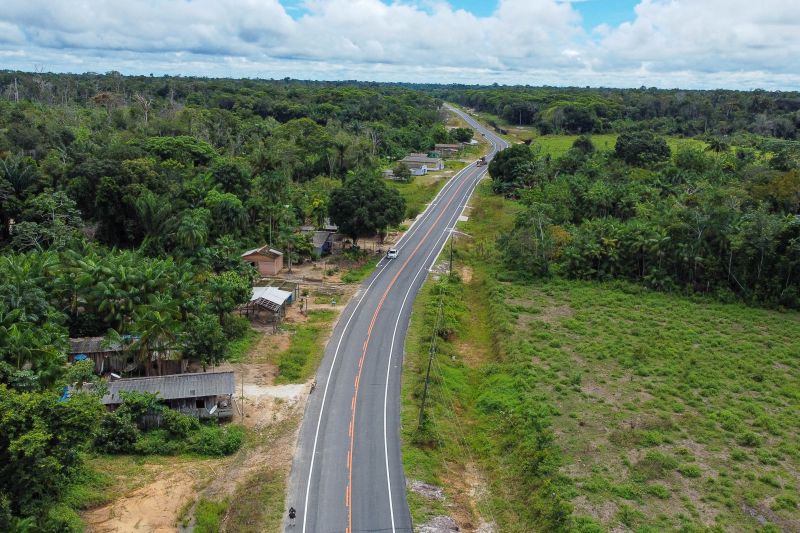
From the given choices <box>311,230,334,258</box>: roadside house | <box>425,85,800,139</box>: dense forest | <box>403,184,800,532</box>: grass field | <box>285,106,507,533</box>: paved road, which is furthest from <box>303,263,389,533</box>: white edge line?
<box>425,85,800,139</box>: dense forest

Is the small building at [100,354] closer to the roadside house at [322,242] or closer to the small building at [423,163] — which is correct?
the roadside house at [322,242]

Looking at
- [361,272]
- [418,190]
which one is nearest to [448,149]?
[418,190]

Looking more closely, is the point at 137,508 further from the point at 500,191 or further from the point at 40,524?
the point at 500,191

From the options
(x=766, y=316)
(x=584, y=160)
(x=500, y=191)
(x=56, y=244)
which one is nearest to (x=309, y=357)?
(x=56, y=244)

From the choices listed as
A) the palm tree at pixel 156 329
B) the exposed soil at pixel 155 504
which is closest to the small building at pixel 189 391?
the palm tree at pixel 156 329

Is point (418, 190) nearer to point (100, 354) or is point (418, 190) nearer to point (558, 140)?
point (558, 140)

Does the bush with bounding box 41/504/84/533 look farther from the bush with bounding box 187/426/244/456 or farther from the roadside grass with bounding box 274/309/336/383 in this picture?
the roadside grass with bounding box 274/309/336/383
